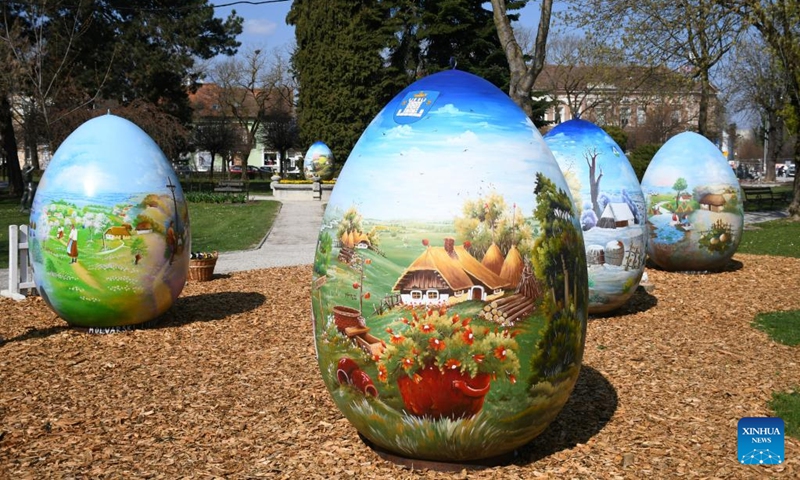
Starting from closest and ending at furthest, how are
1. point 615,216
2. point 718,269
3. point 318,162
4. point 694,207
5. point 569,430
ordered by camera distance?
point 569,430 → point 615,216 → point 694,207 → point 718,269 → point 318,162

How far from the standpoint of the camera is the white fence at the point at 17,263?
10555 millimetres

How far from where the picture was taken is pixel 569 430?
5422 mm

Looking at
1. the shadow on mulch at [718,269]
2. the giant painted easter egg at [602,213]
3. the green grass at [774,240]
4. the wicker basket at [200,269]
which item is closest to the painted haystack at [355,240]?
the giant painted easter egg at [602,213]

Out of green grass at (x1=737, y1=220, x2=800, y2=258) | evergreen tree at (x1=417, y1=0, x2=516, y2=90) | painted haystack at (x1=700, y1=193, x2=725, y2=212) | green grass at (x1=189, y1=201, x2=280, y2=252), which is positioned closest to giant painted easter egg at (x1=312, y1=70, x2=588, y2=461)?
painted haystack at (x1=700, y1=193, x2=725, y2=212)

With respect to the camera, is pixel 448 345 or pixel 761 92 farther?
pixel 761 92

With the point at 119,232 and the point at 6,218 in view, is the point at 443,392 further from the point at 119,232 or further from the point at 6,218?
the point at 6,218

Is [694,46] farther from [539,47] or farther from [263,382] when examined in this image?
[263,382]

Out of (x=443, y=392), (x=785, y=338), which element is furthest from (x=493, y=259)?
(x=785, y=338)

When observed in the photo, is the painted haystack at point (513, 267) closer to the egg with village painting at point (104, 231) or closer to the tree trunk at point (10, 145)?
the egg with village painting at point (104, 231)

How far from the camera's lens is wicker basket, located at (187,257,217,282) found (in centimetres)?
1258

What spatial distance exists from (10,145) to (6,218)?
12.6 m

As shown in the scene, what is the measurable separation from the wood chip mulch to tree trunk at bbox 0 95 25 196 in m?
26.8

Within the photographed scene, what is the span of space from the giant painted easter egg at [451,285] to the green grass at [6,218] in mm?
12579

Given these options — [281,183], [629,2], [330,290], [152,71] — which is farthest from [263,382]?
[152,71]
